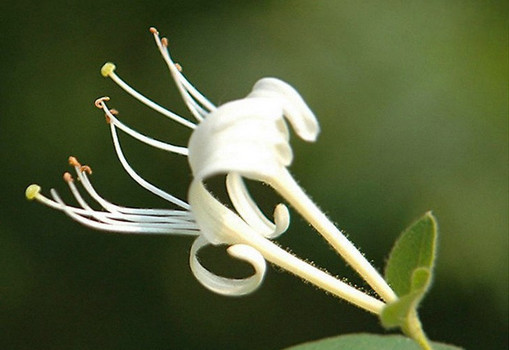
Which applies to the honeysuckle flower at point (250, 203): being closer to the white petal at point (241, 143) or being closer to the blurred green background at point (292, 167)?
the white petal at point (241, 143)

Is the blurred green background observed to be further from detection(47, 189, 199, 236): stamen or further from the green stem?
the green stem

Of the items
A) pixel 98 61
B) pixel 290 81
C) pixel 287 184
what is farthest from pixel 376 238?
pixel 287 184

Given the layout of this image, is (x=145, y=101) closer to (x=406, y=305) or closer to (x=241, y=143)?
(x=241, y=143)

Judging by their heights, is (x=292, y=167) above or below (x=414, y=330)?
above

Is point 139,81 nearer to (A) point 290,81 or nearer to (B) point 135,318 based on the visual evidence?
(A) point 290,81

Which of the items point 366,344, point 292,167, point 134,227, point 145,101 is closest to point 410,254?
point 366,344

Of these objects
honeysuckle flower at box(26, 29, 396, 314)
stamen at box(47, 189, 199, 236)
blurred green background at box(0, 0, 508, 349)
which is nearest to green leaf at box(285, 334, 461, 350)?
honeysuckle flower at box(26, 29, 396, 314)

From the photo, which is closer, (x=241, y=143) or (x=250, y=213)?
(x=241, y=143)

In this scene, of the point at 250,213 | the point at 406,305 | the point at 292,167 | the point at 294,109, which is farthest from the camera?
the point at 292,167
